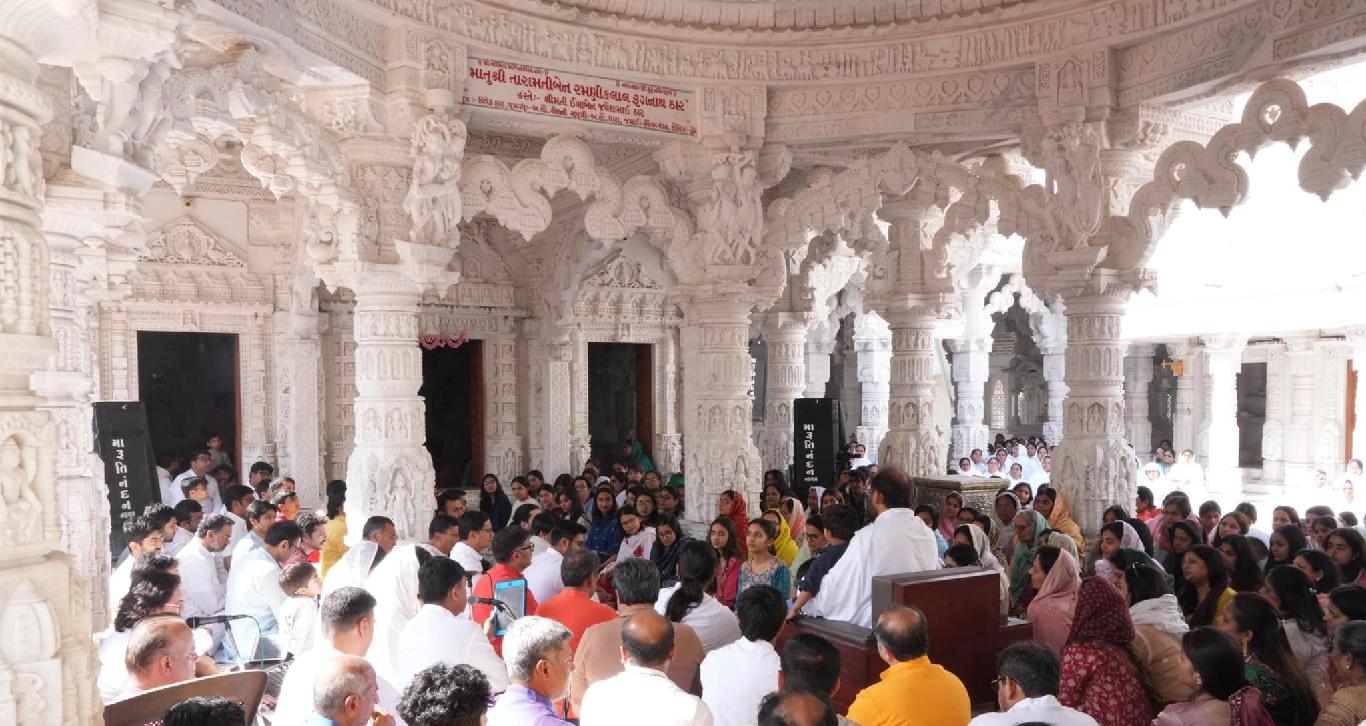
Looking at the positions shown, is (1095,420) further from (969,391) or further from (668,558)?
(969,391)

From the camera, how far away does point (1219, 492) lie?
1403 cm

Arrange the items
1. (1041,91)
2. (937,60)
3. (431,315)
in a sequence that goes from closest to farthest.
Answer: (1041,91), (937,60), (431,315)

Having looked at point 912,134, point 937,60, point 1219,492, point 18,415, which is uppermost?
point 937,60

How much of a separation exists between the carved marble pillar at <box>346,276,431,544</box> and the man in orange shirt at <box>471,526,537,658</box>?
7.57 ft

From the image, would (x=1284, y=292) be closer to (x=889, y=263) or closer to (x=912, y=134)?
(x=889, y=263)

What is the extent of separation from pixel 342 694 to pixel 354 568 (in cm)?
265

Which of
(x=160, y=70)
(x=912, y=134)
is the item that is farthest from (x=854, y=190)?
(x=160, y=70)

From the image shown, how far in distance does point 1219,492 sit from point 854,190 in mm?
9211

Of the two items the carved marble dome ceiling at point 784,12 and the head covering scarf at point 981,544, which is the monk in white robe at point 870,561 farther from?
the carved marble dome ceiling at point 784,12

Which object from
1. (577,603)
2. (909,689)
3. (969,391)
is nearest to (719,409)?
(577,603)

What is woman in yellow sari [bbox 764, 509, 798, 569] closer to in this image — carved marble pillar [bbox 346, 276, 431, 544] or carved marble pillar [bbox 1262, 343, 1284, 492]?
carved marble pillar [bbox 346, 276, 431, 544]

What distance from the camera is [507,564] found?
481 centimetres

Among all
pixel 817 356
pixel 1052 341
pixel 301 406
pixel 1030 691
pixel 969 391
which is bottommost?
pixel 1030 691

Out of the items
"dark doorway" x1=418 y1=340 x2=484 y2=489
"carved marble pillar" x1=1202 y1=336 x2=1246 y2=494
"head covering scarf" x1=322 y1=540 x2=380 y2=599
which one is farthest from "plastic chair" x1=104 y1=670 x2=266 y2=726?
"carved marble pillar" x1=1202 y1=336 x2=1246 y2=494
